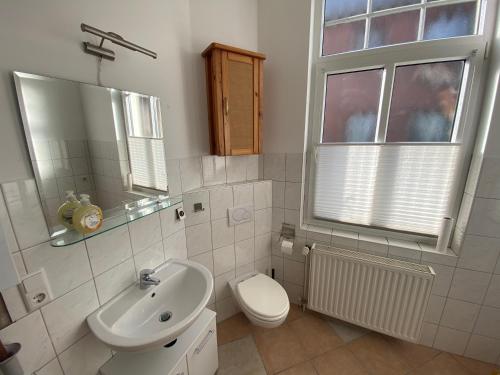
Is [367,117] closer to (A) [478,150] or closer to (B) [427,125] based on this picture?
(B) [427,125]

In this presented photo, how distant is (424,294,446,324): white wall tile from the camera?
4.51ft

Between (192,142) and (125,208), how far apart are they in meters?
0.60

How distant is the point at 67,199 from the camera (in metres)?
0.80

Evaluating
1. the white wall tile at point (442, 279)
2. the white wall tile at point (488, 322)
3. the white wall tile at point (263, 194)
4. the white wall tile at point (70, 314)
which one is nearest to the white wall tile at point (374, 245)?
the white wall tile at point (442, 279)

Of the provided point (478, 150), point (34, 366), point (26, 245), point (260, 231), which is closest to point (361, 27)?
point (478, 150)

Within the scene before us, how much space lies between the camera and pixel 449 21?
4.00 feet

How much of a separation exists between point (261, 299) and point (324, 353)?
0.63 meters

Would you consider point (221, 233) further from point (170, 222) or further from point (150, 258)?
point (150, 258)

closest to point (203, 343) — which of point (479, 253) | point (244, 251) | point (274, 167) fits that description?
point (244, 251)

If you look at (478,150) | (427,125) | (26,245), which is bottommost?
(26,245)

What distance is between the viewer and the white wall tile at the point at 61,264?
0.73 meters

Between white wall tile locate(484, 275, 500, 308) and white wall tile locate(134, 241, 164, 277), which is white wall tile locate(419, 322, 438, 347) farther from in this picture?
white wall tile locate(134, 241, 164, 277)

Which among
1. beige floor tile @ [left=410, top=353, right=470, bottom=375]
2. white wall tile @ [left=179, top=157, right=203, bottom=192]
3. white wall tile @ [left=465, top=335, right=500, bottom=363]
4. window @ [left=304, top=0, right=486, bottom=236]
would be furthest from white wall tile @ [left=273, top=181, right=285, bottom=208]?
white wall tile @ [left=465, top=335, right=500, bottom=363]

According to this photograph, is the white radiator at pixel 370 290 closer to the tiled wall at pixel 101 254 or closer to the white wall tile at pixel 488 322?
the white wall tile at pixel 488 322
